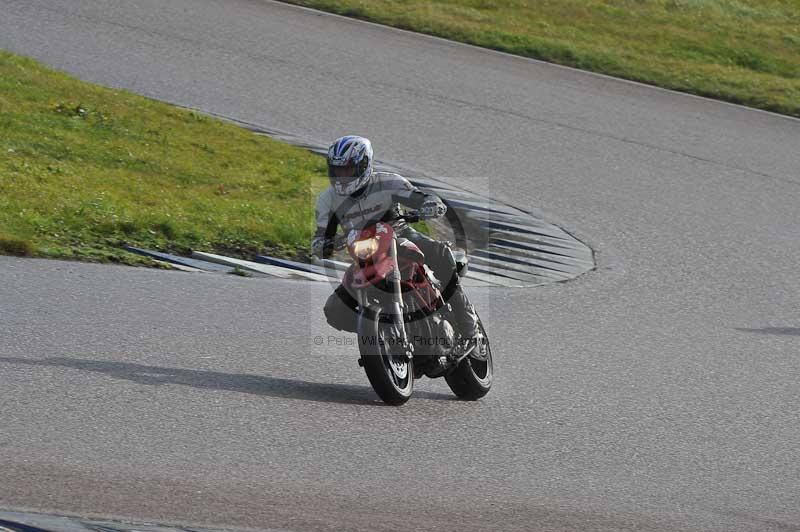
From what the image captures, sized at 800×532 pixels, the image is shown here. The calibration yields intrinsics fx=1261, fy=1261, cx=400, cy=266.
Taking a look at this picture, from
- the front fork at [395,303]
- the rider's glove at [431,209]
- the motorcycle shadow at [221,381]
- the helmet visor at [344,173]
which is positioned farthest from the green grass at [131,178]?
the rider's glove at [431,209]

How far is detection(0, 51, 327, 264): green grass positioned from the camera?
10531 millimetres

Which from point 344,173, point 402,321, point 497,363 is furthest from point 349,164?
point 497,363

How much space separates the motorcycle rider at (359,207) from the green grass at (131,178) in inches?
127

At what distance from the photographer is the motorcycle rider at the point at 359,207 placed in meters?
7.14

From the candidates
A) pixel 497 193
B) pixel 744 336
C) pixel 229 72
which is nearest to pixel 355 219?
pixel 744 336

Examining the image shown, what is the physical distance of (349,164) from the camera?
711cm

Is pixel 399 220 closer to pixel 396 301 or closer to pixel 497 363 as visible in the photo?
pixel 396 301

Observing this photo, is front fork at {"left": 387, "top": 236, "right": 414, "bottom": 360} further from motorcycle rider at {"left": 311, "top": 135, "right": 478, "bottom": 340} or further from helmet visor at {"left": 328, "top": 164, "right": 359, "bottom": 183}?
helmet visor at {"left": 328, "top": 164, "right": 359, "bottom": 183}

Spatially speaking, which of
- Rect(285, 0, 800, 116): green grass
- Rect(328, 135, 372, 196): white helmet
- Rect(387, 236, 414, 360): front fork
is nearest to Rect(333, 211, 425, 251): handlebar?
Rect(387, 236, 414, 360): front fork

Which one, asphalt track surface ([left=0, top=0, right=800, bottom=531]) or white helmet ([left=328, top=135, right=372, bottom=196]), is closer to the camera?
asphalt track surface ([left=0, top=0, right=800, bottom=531])

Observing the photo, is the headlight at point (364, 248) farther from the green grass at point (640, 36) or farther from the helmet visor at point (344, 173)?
the green grass at point (640, 36)

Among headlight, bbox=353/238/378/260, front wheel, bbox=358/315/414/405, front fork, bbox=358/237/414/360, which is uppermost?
headlight, bbox=353/238/378/260

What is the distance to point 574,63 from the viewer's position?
62.2ft

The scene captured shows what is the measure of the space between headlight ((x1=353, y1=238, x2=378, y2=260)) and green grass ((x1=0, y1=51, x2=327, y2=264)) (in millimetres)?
3530
